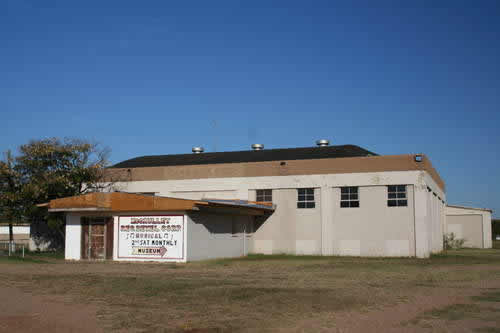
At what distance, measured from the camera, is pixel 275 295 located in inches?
560

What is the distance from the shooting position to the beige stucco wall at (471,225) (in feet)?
156

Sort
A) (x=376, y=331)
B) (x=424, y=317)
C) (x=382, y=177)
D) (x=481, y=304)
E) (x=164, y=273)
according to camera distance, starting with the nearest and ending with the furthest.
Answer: (x=376, y=331)
(x=424, y=317)
(x=481, y=304)
(x=164, y=273)
(x=382, y=177)

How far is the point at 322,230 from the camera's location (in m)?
32.8

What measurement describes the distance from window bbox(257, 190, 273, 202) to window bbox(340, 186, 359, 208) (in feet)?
14.5

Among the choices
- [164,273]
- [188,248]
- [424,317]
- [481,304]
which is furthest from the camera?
[188,248]

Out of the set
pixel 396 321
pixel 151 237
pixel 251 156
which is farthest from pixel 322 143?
pixel 396 321

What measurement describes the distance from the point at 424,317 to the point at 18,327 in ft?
25.0

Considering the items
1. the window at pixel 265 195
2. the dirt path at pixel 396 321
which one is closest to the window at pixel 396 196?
the window at pixel 265 195

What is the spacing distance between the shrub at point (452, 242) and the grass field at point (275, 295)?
2446 centimetres

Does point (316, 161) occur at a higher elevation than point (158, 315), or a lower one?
higher

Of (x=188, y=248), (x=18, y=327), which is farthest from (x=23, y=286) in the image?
(x=188, y=248)

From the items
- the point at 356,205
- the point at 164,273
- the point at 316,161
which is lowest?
the point at 164,273

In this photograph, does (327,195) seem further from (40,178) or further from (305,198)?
(40,178)

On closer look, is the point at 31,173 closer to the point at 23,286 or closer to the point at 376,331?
the point at 23,286
